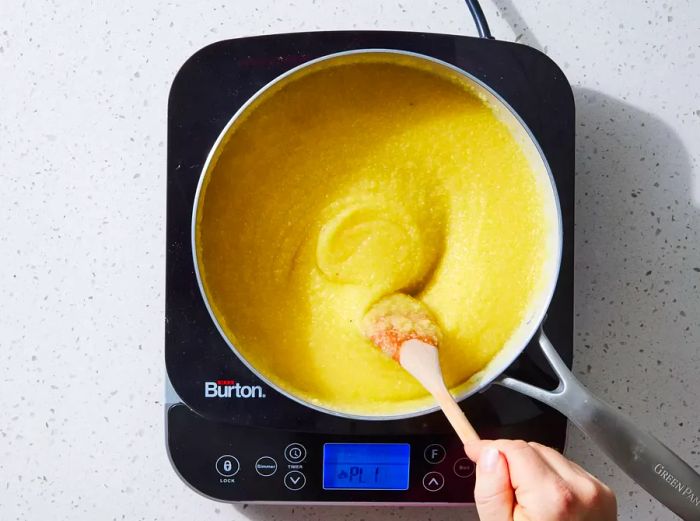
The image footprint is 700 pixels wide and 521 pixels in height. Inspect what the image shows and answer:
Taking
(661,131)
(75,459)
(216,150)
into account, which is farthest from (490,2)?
(75,459)

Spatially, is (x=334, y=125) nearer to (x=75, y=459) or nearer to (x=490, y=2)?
(x=490, y=2)

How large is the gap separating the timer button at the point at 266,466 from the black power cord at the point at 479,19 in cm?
46

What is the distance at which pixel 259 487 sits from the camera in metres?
0.69

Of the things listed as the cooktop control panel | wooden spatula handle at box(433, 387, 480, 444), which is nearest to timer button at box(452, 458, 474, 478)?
the cooktop control panel

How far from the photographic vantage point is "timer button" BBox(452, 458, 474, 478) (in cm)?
69

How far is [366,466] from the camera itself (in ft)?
2.27

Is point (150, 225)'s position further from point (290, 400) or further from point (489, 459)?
point (489, 459)

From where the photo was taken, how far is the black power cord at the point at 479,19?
28.1 inches

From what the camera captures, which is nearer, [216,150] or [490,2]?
[216,150]

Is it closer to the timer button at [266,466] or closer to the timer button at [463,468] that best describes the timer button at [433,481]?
the timer button at [463,468]

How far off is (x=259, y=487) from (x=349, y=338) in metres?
0.17

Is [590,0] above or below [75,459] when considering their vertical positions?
above

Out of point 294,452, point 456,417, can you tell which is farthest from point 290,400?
point 456,417

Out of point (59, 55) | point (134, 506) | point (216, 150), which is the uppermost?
point (59, 55)
